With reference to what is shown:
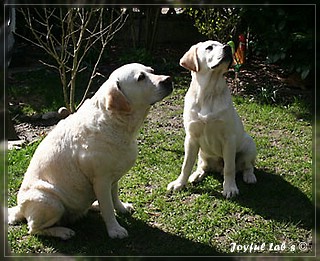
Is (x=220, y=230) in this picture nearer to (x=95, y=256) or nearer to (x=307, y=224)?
(x=307, y=224)

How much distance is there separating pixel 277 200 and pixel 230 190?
1.41 ft

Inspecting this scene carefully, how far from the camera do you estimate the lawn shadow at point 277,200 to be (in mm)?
4309

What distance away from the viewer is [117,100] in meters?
3.67

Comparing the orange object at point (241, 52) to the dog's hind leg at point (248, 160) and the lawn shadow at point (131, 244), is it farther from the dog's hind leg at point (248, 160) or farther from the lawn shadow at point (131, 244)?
the lawn shadow at point (131, 244)

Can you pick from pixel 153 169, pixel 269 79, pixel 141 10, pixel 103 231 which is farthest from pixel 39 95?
pixel 103 231

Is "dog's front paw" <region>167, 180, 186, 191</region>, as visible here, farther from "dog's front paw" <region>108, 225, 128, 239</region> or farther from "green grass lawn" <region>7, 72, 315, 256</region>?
"dog's front paw" <region>108, 225, 128, 239</region>

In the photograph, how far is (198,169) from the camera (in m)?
5.09

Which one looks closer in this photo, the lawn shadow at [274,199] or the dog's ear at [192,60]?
the lawn shadow at [274,199]

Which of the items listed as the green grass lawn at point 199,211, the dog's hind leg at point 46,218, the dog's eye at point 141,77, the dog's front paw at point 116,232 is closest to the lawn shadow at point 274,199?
the green grass lawn at point 199,211

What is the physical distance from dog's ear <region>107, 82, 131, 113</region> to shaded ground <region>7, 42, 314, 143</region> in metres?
2.82

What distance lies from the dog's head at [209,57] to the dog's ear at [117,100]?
A: 3.36 feet

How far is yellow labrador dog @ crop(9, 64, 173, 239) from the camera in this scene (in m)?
3.73

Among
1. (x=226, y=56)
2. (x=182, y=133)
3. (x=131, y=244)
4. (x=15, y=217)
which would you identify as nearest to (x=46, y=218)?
(x=15, y=217)

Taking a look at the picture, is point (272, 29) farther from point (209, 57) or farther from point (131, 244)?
point (131, 244)
